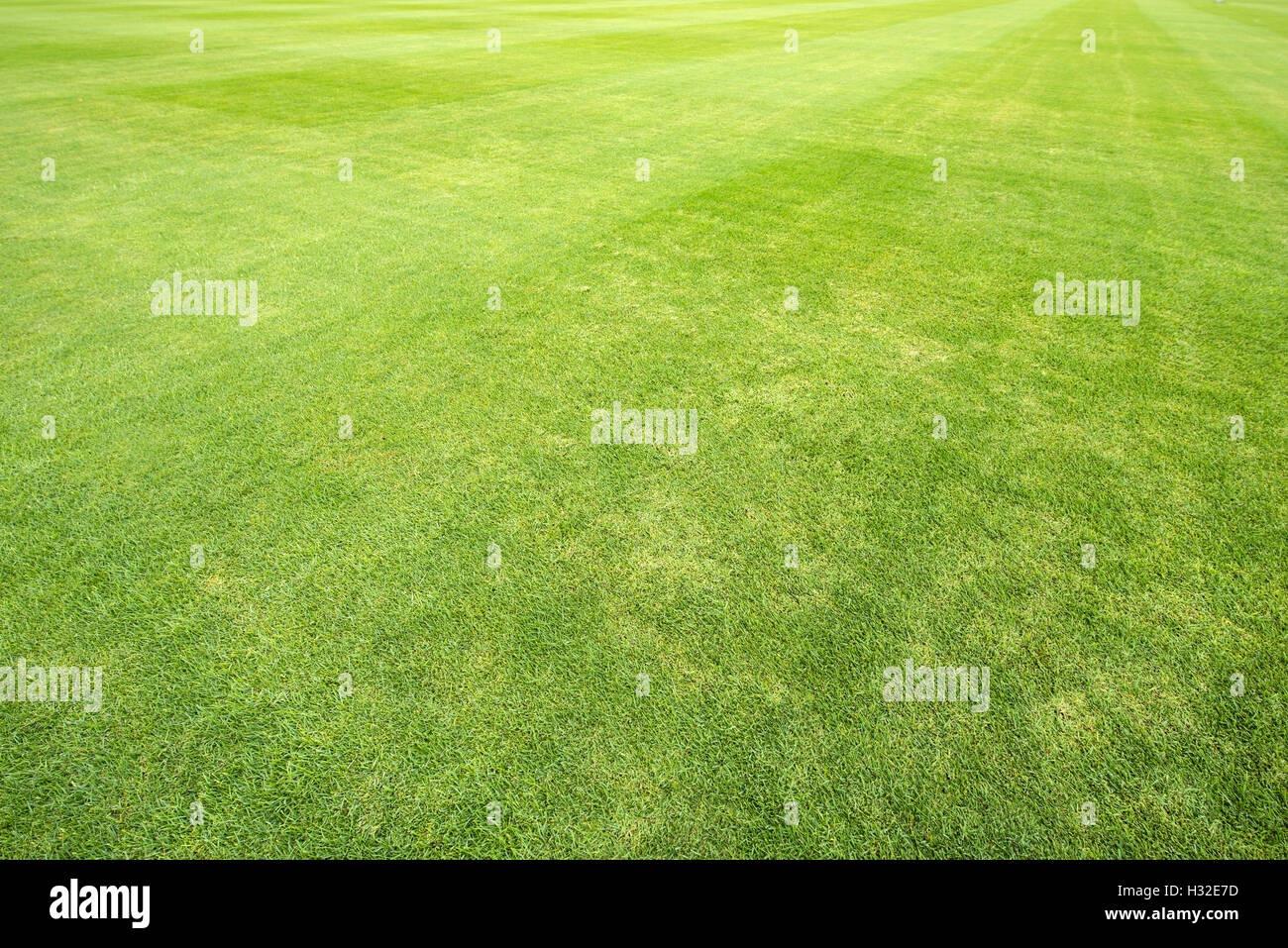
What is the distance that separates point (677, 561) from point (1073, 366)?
384 centimetres

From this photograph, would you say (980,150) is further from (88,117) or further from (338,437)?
(88,117)

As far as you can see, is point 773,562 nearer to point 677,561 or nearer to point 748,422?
point 677,561

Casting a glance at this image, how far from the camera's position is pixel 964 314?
616 centimetres

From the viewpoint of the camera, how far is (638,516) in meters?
3.93

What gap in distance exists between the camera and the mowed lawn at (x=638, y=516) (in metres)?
2.64

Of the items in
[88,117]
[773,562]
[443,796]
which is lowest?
[443,796]

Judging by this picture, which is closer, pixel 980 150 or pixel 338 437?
pixel 338 437

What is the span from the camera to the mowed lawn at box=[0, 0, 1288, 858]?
2.64 meters
